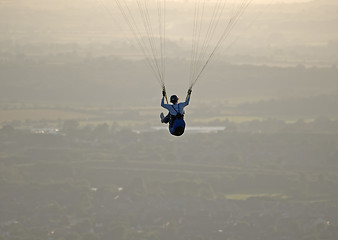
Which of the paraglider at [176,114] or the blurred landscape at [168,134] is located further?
the blurred landscape at [168,134]

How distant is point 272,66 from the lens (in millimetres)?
140500

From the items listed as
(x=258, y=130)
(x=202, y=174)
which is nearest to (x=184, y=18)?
(x=258, y=130)

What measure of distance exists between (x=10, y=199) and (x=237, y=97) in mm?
70024

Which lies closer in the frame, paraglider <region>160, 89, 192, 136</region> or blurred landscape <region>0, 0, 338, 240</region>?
paraglider <region>160, 89, 192, 136</region>

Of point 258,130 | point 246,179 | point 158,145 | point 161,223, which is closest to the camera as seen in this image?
point 161,223

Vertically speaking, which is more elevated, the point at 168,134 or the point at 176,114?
the point at 176,114

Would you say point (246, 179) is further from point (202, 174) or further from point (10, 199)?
point (10, 199)

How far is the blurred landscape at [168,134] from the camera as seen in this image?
6138 cm

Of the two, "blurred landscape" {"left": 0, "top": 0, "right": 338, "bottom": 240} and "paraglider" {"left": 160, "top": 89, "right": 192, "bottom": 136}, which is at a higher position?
"paraglider" {"left": 160, "top": 89, "right": 192, "bottom": 136}

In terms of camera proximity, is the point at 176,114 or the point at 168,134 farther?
the point at 168,134

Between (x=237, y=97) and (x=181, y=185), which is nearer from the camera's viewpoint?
(x=181, y=185)

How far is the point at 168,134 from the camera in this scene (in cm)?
10300

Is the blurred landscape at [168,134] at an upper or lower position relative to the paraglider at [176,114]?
lower

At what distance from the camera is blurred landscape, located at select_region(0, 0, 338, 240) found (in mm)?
61375
